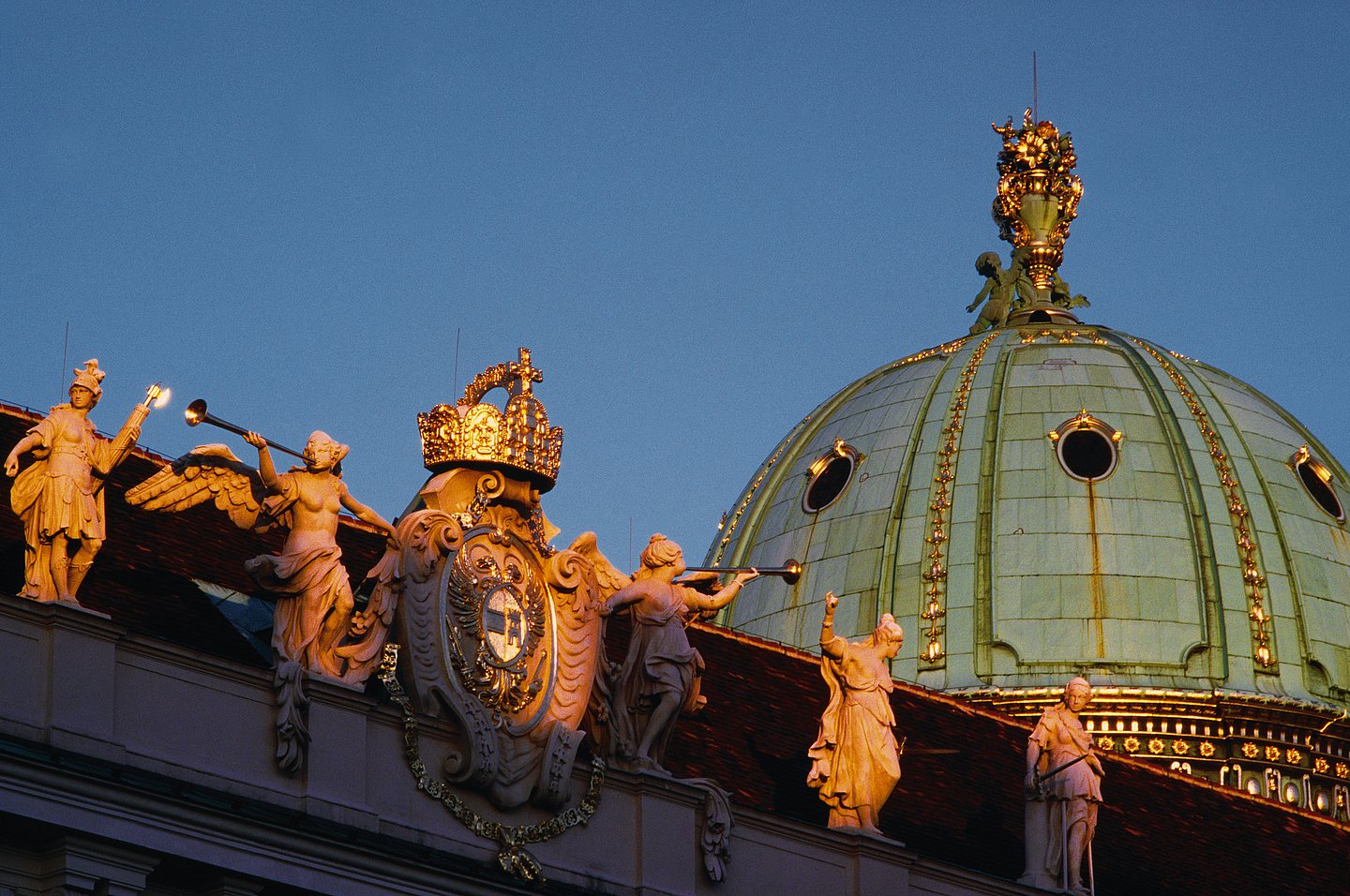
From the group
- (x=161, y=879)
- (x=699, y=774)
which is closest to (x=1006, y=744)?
(x=699, y=774)

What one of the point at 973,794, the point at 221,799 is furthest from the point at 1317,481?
the point at 221,799

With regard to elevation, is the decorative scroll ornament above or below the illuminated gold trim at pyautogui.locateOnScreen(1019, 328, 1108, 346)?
below

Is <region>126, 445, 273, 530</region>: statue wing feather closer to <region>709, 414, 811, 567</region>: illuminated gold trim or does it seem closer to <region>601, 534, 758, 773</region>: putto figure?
<region>601, 534, 758, 773</region>: putto figure

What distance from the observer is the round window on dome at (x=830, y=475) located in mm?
73125

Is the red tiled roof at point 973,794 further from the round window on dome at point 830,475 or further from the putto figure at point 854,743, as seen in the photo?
the round window on dome at point 830,475

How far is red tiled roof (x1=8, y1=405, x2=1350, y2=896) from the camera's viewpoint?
1590 inches

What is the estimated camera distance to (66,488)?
3628 centimetres

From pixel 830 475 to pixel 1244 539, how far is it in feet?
26.1

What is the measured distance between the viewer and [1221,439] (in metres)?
71.9

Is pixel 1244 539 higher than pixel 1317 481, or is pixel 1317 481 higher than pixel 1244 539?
pixel 1317 481

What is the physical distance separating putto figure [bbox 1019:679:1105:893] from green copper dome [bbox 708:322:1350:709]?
73.4 ft

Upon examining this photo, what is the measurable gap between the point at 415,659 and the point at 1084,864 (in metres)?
12.1

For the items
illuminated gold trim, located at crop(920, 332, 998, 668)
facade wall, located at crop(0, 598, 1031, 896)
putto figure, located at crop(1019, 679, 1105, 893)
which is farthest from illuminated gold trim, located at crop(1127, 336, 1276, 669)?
facade wall, located at crop(0, 598, 1031, 896)

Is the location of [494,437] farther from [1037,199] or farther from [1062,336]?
[1037,199]
